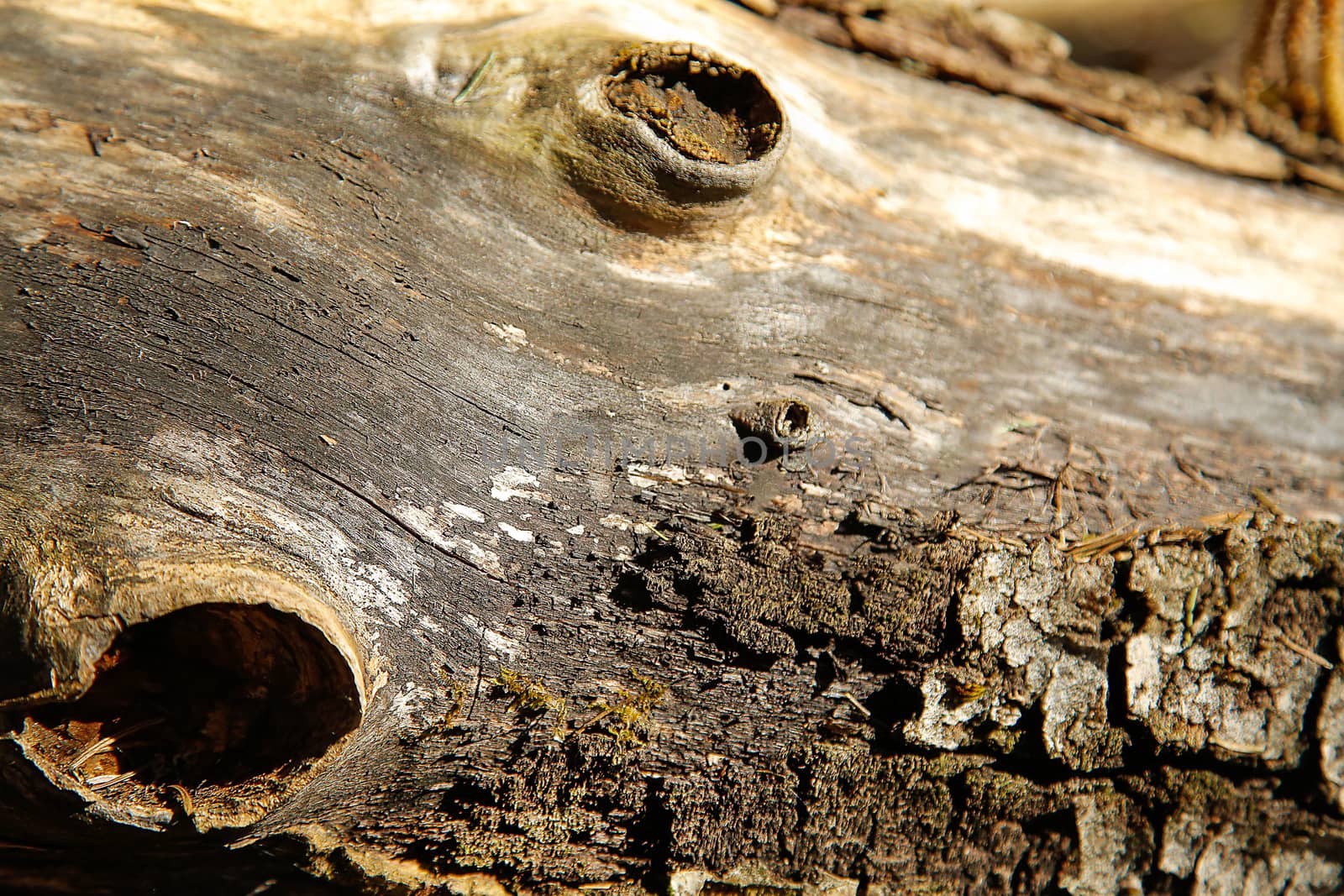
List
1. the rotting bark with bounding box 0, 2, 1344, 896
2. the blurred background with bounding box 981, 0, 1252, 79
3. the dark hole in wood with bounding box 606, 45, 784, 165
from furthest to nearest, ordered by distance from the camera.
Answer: the blurred background with bounding box 981, 0, 1252, 79 → the dark hole in wood with bounding box 606, 45, 784, 165 → the rotting bark with bounding box 0, 2, 1344, 896

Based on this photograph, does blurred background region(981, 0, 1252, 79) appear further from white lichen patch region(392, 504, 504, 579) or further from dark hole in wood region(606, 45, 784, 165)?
white lichen patch region(392, 504, 504, 579)

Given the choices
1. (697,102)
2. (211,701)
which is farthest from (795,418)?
(211,701)

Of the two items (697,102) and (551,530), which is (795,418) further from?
(697,102)

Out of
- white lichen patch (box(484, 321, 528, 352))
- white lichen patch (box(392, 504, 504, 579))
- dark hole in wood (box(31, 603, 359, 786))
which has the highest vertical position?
white lichen patch (box(484, 321, 528, 352))

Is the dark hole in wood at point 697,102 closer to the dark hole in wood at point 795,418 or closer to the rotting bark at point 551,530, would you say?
the rotting bark at point 551,530

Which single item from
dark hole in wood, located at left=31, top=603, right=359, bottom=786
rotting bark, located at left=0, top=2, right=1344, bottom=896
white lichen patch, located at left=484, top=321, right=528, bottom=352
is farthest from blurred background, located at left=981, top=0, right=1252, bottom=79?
dark hole in wood, located at left=31, top=603, right=359, bottom=786

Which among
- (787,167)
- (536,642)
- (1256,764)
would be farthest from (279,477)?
(1256,764)
